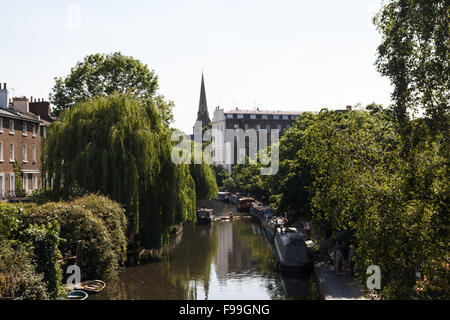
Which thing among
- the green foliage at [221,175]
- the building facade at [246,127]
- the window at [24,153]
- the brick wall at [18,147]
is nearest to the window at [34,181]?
the brick wall at [18,147]

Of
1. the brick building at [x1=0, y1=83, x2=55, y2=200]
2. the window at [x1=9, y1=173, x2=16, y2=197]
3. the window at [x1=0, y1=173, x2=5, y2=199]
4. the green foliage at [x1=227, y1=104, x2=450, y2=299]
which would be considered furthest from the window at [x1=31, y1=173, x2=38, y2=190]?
the green foliage at [x1=227, y1=104, x2=450, y2=299]

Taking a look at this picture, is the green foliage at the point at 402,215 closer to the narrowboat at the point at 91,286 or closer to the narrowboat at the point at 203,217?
the narrowboat at the point at 91,286

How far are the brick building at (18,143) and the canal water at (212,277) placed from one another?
42.5 ft

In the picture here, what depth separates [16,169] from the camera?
40594 mm

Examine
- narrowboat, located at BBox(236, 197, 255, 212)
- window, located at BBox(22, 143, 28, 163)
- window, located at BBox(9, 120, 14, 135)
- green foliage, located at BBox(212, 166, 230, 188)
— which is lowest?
narrowboat, located at BBox(236, 197, 255, 212)

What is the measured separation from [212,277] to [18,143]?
77.3 feet

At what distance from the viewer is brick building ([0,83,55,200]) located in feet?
127

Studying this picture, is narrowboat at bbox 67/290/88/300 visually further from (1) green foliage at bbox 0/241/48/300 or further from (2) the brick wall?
(2) the brick wall

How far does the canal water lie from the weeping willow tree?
8.48 feet

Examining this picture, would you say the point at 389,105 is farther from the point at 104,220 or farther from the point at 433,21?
the point at 104,220

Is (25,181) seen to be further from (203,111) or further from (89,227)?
(203,111)

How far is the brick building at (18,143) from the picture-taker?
38844mm
